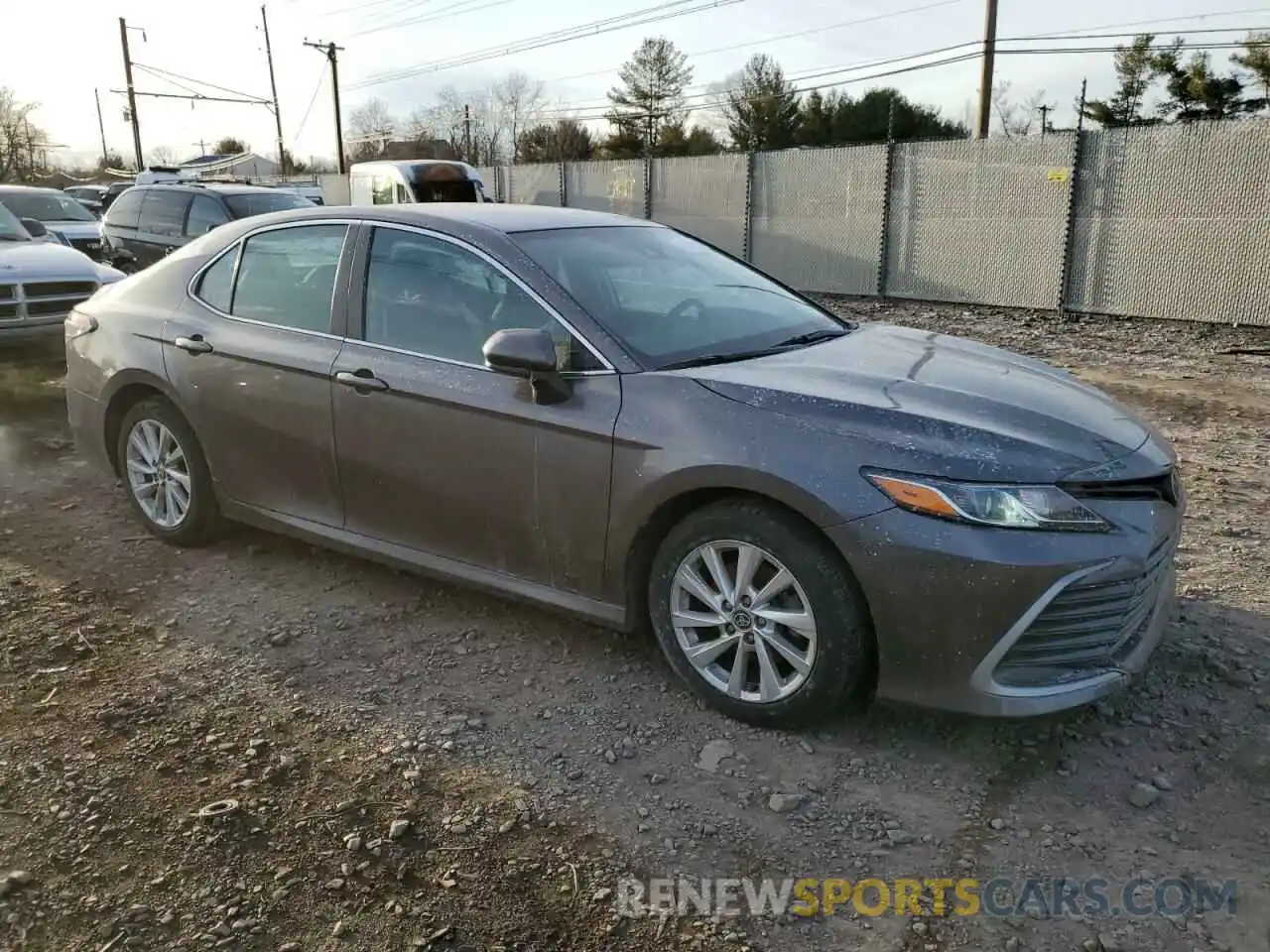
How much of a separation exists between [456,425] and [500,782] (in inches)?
51.3

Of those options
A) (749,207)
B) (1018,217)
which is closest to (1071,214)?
(1018,217)

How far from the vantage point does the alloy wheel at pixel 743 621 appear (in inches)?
124

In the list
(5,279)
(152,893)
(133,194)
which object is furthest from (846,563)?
(133,194)

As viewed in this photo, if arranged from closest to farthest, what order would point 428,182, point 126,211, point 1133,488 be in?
point 1133,488
point 126,211
point 428,182

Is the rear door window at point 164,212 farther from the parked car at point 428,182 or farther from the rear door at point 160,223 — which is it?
the parked car at point 428,182

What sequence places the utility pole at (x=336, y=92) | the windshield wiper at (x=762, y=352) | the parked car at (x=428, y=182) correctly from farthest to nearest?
the utility pole at (x=336, y=92)
the parked car at (x=428, y=182)
the windshield wiper at (x=762, y=352)

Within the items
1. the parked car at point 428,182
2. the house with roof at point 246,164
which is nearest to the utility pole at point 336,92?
the house with roof at point 246,164

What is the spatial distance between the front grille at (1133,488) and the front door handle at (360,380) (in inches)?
96.2

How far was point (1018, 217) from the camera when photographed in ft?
46.3

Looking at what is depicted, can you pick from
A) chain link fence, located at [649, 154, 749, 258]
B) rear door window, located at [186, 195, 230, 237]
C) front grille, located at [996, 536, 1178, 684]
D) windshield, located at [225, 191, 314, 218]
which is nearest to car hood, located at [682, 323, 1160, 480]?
front grille, located at [996, 536, 1178, 684]

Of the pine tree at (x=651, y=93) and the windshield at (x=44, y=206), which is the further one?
the pine tree at (x=651, y=93)

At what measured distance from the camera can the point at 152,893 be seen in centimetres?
258

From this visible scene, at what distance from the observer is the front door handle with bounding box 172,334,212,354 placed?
15.0 feet

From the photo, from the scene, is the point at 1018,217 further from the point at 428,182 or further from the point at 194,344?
the point at 194,344
